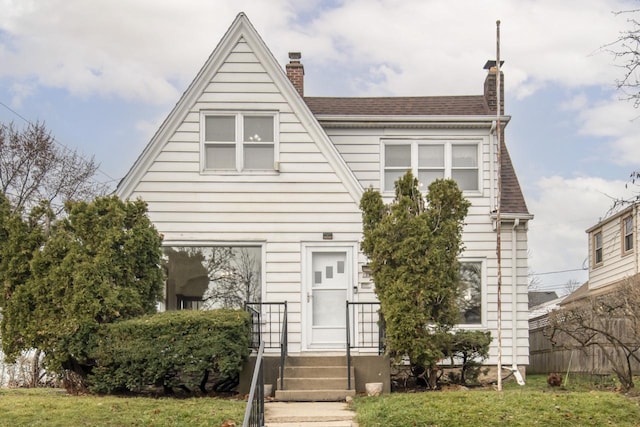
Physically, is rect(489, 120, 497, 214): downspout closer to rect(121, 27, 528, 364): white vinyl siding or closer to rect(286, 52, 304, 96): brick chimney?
rect(121, 27, 528, 364): white vinyl siding

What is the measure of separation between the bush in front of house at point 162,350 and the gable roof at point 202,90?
3638mm

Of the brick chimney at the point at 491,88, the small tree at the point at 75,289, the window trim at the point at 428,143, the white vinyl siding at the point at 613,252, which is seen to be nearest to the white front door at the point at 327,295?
the window trim at the point at 428,143

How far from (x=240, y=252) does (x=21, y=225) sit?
4.09m

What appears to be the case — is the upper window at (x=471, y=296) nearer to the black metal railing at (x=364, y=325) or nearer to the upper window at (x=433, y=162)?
the upper window at (x=433, y=162)

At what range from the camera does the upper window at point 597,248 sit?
27188 millimetres

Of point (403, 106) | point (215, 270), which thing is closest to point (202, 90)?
point (215, 270)

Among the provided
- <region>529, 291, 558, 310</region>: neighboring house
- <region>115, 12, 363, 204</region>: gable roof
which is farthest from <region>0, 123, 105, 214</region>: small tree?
<region>529, 291, 558, 310</region>: neighboring house

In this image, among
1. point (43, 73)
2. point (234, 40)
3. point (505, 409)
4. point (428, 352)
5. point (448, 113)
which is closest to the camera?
point (505, 409)

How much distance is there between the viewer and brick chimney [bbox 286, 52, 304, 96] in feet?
56.6

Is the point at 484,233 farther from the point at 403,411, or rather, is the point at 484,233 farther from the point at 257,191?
the point at 403,411

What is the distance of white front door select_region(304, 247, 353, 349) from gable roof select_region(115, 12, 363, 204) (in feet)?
4.00

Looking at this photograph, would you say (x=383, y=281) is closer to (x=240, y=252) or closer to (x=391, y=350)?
(x=391, y=350)

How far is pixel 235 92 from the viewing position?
48.9 ft

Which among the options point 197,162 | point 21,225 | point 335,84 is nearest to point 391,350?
point 197,162
